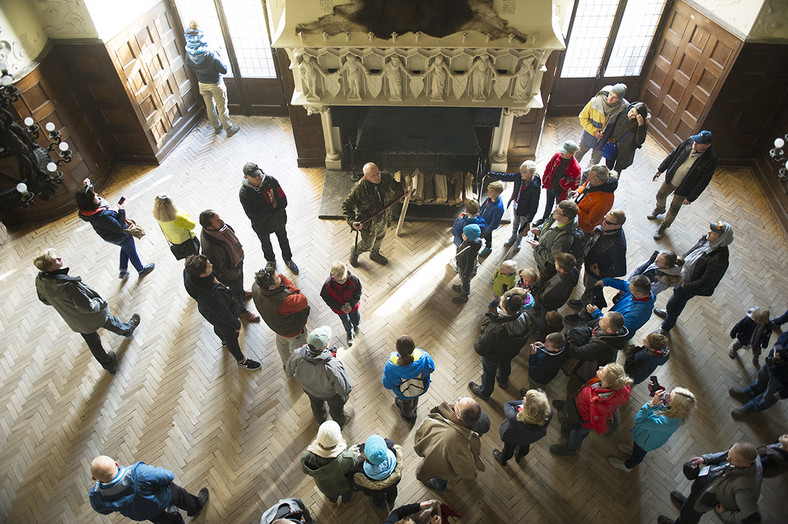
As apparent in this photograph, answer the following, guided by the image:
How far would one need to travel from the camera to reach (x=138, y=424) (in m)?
5.11

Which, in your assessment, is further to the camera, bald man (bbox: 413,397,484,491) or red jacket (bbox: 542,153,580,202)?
red jacket (bbox: 542,153,580,202)

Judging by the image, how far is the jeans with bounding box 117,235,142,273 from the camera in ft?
20.6

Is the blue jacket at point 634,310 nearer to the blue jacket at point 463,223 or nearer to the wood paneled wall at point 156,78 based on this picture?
the blue jacket at point 463,223

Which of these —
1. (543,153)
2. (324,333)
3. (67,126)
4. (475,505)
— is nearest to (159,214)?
(324,333)

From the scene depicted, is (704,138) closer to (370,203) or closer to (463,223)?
(463,223)

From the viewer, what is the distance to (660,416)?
396cm

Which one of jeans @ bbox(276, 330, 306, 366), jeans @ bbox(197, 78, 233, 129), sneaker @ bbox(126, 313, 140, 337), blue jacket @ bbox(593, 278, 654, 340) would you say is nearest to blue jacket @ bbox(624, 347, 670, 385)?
blue jacket @ bbox(593, 278, 654, 340)

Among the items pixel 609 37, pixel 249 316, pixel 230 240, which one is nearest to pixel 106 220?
pixel 230 240

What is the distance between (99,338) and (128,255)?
4.81 ft

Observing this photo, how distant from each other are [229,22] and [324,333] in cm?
687

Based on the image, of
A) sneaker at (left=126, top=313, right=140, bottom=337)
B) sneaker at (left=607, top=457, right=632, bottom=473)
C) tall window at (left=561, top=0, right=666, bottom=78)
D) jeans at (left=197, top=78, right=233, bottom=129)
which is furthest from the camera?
jeans at (left=197, top=78, right=233, bottom=129)

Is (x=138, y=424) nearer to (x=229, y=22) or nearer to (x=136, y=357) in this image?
(x=136, y=357)

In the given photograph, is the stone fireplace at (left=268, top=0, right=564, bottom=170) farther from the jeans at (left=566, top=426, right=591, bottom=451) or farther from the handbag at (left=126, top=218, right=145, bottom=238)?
the jeans at (left=566, top=426, right=591, bottom=451)

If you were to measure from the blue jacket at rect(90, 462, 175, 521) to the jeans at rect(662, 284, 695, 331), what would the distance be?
5.36 m
